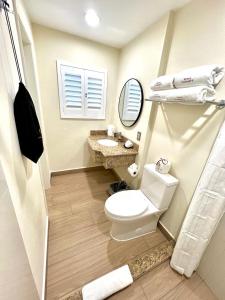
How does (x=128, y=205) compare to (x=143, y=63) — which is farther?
(x=143, y=63)

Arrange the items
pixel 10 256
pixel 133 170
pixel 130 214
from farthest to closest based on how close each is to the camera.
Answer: pixel 133 170 < pixel 130 214 < pixel 10 256

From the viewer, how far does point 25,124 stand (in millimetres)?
745

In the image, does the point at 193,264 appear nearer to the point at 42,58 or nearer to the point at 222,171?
the point at 222,171

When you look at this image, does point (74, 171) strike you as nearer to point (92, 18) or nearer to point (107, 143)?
point (107, 143)

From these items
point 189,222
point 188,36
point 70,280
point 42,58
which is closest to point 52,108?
point 42,58

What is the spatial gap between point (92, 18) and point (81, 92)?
3.00 feet

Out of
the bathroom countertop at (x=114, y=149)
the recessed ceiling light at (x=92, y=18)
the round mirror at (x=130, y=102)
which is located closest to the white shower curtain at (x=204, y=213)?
the bathroom countertop at (x=114, y=149)

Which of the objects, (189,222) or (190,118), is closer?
(189,222)

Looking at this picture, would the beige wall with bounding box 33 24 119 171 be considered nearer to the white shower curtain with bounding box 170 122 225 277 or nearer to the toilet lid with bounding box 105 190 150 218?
the toilet lid with bounding box 105 190 150 218

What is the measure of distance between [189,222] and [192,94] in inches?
39.8

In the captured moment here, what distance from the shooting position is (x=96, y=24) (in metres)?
1.58

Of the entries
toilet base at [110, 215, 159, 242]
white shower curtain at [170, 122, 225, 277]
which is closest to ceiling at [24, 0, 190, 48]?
white shower curtain at [170, 122, 225, 277]

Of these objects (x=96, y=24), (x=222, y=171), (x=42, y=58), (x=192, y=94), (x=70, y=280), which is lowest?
(x=70, y=280)

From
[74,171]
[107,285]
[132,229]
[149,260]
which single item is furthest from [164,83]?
[74,171]
